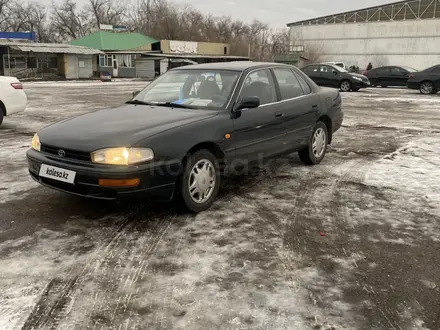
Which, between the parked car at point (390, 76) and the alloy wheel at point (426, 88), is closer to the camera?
the alloy wheel at point (426, 88)

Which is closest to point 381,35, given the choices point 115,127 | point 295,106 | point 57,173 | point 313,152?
point 313,152

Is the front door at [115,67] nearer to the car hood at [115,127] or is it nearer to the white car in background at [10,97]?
the white car in background at [10,97]

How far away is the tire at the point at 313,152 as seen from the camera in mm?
6219

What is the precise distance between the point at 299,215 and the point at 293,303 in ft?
5.53

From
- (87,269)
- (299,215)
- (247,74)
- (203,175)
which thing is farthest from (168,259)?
(247,74)

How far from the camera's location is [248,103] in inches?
182

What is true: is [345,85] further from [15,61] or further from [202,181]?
[15,61]

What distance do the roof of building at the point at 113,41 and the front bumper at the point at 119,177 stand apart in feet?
146

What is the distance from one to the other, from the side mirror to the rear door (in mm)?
735

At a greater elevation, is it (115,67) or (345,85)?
A: (115,67)

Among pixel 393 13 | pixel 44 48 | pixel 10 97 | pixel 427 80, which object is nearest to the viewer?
pixel 10 97

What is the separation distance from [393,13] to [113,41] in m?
31.3

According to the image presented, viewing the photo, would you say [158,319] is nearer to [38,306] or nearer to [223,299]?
[223,299]

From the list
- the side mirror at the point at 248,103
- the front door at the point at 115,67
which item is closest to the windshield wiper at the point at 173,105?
the side mirror at the point at 248,103
